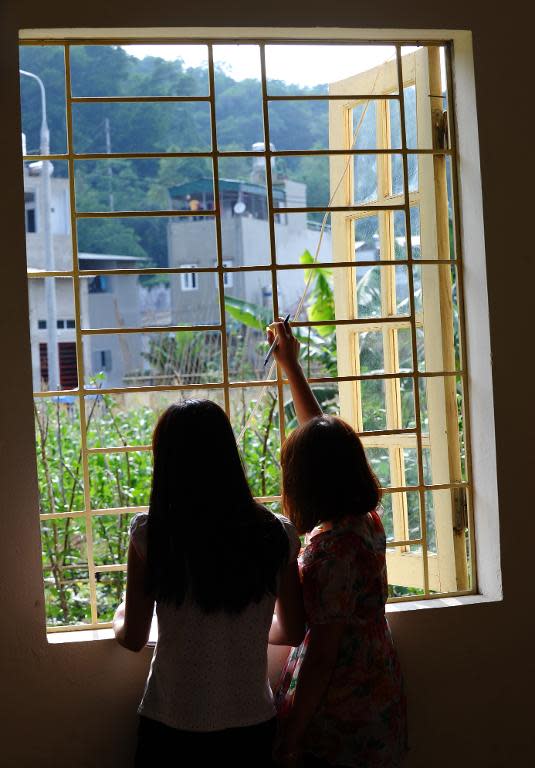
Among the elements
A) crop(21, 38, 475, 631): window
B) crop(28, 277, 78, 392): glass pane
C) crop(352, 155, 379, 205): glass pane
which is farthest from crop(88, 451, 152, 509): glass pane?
crop(28, 277, 78, 392): glass pane

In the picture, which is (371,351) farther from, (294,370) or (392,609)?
(392,609)

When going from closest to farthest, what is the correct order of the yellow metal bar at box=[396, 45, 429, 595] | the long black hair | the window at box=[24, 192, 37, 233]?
the long black hair
the yellow metal bar at box=[396, 45, 429, 595]
the window at box=[24, 192, 37, 233]

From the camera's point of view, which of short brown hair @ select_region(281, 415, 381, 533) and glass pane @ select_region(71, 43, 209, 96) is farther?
glass pane @ select_region(71, 43, 209, 96)

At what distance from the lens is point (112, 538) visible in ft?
13.1

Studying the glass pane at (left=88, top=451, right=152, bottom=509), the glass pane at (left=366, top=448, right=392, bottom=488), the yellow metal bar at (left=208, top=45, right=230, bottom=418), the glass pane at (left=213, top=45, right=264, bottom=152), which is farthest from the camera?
the glass pane at (left=213, top=45, right=264, bottom=152)

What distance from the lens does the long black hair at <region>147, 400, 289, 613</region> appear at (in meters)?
1.64

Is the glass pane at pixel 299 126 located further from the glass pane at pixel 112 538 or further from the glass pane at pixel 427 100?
the glass pane at pixel 427 100

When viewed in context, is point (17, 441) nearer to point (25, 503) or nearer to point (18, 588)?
point (25, 503)

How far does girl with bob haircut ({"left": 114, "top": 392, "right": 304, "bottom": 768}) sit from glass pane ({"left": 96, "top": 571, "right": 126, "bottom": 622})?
7.43 ft

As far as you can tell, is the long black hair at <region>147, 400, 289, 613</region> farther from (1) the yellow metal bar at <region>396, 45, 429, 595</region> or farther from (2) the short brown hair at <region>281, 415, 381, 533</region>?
(1) the yellow metal bar at <region>396, 45, 429, 595</region>

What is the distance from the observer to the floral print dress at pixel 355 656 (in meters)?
1.76

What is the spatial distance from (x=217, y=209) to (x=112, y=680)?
1.16m

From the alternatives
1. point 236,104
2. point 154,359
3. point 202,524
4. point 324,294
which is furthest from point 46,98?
point 202,524

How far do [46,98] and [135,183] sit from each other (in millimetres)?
1366
